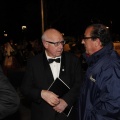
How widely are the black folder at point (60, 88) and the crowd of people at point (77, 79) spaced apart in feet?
0.15

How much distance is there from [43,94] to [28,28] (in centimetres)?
5507

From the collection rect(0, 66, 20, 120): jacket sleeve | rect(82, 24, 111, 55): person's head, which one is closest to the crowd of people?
rect(82, 24, 111, 55): person's head

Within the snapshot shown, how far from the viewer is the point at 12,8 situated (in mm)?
54312

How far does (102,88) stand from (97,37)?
638 mm

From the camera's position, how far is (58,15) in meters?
25.2

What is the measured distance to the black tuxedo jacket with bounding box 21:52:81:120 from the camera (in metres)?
4.02

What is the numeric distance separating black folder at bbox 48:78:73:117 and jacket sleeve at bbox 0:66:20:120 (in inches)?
68.5

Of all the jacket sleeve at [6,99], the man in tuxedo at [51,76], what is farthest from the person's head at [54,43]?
the jacket sleeve at [6,99]

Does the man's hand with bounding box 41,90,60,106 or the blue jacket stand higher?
the blue jacket

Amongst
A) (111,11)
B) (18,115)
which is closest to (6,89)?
(18,115)

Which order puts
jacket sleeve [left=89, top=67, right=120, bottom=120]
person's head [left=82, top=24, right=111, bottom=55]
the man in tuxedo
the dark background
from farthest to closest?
the dark background < the man in tuxedo < person's head [left=82, top=24, right=111, bottom=55] < jacket sleeve [left=89, top=67, right=120, bottom=120]

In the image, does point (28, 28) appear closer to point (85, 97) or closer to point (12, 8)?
point (12, 8)

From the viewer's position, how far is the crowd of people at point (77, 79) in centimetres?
302

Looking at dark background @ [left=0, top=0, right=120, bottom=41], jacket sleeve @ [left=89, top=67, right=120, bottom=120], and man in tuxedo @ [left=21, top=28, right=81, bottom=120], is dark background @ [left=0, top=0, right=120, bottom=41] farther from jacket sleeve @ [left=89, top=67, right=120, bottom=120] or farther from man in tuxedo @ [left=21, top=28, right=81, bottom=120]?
jacket sleeve @ [left=89, top=67, right=120, bottom=120]
